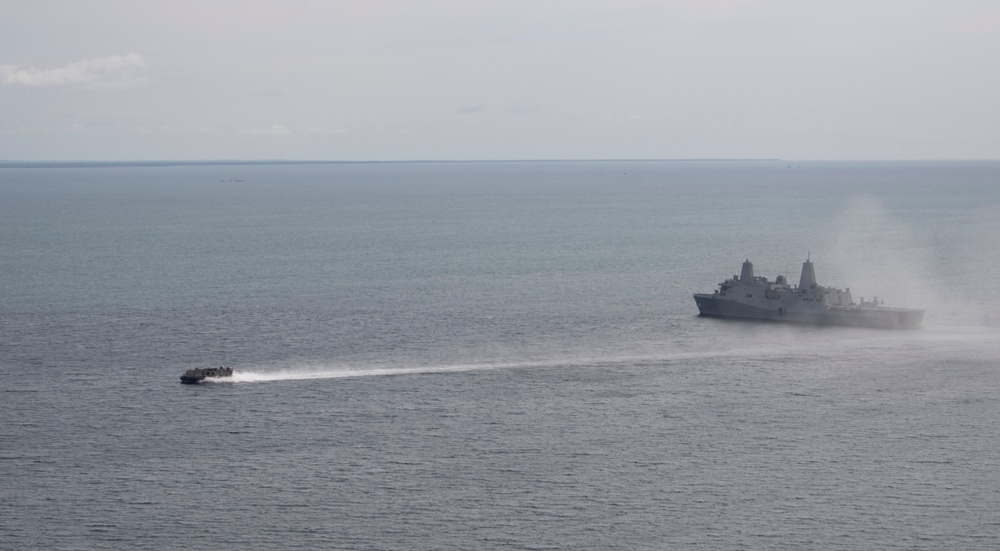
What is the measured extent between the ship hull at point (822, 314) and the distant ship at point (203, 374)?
6424cm

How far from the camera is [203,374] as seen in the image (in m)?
111

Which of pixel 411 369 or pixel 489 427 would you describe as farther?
pixel 411 369

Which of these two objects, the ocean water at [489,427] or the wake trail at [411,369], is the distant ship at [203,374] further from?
the ocean water at [489,427]

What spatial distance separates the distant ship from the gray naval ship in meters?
64.7

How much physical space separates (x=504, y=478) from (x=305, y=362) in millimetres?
41222

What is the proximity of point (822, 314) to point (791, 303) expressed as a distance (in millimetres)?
4715

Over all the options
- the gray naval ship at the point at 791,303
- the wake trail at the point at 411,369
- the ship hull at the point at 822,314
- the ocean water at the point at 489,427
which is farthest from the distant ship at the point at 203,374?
the gray naval ship at the point at 791,303

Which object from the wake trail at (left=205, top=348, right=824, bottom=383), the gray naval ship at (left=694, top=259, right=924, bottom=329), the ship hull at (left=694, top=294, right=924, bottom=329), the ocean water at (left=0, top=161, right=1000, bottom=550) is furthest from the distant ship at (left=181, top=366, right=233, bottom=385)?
the gray naval ship at (left=694, top=259, right=924, bottom=329)

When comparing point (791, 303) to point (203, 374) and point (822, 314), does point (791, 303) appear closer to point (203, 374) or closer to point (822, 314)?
point (822, 314)

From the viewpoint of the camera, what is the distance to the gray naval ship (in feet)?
470

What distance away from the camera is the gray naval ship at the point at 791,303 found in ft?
470

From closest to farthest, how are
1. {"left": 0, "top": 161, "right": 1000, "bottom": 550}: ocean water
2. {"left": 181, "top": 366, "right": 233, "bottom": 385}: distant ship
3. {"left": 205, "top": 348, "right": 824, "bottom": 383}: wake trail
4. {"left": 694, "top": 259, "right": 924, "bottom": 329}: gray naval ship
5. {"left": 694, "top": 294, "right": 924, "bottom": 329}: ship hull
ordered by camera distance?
{"left": 0, "top": 161, "right": 1000, "bottom": 550}: ocean water, {"left": 181, "top": 366, "right": 233, "bottom": 385}: distant ship, {"left": 205, "top": 348, "right": 824, "bottom": 383}: wake trail, {"left": 694, "top": 294, "right": 924, "bottom": 329}: ship hull, {"left": 694, "top": 259, "right": 924, "bottom": 329}: gray naval ship

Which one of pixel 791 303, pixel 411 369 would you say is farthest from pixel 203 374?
pixel 791 303

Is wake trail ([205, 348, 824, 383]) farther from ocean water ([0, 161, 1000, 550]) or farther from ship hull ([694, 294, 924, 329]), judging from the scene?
ship hull ([694, 294, 924, 329])
